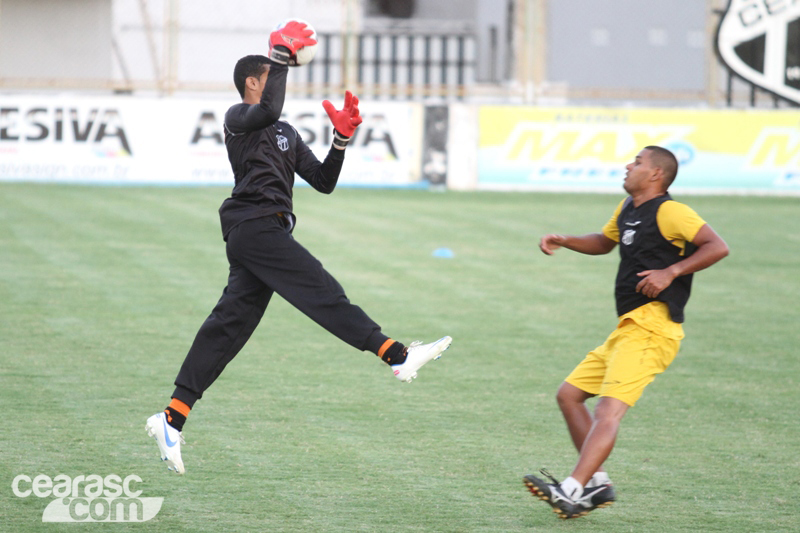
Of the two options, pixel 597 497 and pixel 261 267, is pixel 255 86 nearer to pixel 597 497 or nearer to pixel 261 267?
pixel 261 267

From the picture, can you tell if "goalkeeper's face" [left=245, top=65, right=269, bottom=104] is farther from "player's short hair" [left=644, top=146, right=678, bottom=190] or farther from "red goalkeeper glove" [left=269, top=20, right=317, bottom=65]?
"player's short hair" [left=644, top=146, right=678, bottom=190]

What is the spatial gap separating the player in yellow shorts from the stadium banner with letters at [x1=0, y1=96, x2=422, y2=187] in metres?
15.6

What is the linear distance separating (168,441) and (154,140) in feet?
54.3

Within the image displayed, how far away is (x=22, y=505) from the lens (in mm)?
4578

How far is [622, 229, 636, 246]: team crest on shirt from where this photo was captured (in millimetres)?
4785

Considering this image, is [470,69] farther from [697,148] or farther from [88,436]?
Answer: [88,436]

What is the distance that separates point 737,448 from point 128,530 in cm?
333

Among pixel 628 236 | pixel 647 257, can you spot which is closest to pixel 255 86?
pixel 628 236

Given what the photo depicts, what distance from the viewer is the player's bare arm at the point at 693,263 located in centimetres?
451

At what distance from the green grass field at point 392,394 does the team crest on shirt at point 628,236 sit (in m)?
1.22

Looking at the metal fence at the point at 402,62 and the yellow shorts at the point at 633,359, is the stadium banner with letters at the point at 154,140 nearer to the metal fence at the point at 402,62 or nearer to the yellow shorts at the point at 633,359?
the metal fence at the point at 402,62

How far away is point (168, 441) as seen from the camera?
4836 mm

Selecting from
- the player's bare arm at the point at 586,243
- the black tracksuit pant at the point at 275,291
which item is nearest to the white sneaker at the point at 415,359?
the black tracksuit pant at the point at 275,291

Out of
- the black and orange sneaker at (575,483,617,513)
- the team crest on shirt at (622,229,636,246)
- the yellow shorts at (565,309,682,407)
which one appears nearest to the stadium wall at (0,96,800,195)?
the team crest on shirt at (622,229,636,246)
